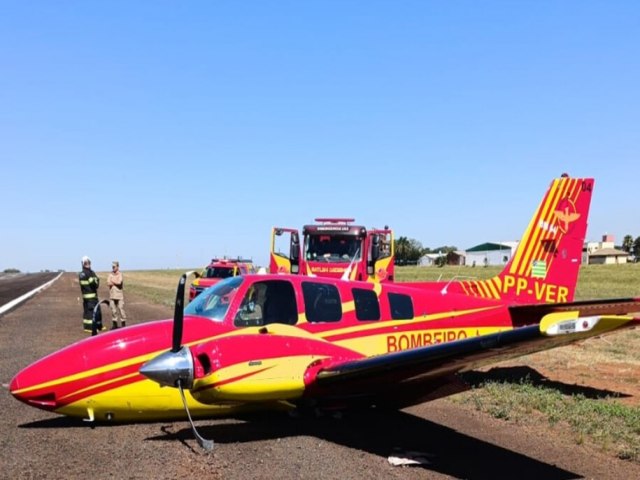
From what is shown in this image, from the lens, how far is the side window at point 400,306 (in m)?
8.88

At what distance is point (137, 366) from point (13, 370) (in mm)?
6077

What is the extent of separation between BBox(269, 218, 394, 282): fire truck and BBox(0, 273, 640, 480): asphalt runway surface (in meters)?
9.86

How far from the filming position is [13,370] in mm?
11656

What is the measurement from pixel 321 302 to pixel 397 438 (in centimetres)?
210

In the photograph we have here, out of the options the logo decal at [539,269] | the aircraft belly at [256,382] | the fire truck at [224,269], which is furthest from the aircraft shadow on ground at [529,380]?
the fire truck at [224,269]

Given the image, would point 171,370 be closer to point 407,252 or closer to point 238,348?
point 238,348

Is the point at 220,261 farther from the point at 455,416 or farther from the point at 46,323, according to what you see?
the point at 455,416

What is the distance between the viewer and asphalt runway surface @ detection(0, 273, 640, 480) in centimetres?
613

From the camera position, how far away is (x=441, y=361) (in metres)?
6.06

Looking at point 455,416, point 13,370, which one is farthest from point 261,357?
point 13,370

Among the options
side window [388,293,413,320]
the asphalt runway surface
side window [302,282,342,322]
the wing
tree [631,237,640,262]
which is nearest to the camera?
the wing

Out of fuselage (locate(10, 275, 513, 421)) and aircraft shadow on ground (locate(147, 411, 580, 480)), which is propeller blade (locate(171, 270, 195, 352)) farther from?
aircraft shadow on ground (locate(147, 411, 580, 480))

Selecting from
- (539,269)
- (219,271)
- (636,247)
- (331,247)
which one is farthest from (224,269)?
(636,247)

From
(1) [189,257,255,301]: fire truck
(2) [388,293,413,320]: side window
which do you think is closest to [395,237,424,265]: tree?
(1) [189,257,255,301]: fire truck
